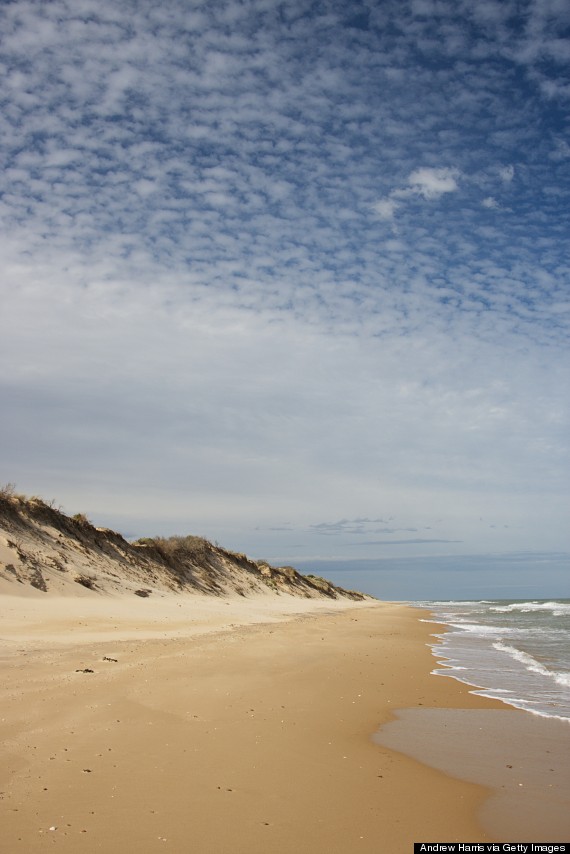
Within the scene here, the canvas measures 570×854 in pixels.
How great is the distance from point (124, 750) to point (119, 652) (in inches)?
278

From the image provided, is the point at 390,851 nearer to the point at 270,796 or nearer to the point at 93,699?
the point at 270,796

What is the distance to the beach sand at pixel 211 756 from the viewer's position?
4773 millimetres

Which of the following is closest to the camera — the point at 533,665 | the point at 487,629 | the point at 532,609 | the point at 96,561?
the point at 533,665

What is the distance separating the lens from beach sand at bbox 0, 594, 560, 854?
4773 millimetres

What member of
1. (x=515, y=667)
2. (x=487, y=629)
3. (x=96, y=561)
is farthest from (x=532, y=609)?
(x=515, y=667)

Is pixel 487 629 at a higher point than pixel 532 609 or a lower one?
higher

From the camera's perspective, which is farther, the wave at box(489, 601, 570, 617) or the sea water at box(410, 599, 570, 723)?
the wave at box(489, 601, 570, 617)

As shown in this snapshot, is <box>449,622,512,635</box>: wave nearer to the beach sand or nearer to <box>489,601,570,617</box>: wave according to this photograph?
the beach sand

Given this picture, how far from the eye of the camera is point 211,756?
6629 millimetres

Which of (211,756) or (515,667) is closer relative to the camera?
(211,756)

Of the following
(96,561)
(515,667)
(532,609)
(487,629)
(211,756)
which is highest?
(96,561)

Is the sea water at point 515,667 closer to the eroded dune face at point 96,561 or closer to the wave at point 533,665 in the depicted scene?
the wave at point 533,665

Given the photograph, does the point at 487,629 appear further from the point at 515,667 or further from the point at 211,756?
the point at 211,756

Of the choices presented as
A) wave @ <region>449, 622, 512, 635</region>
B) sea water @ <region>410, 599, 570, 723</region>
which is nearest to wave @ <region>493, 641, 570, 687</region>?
sea water @ <region>410, 599, 570, 723</region>
